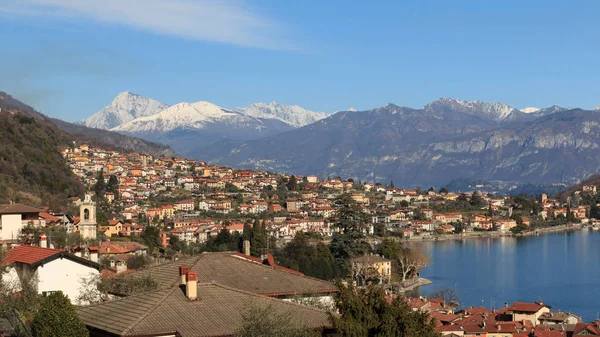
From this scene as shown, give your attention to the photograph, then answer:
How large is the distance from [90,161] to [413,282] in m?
51.9

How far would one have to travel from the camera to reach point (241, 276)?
38.1ft

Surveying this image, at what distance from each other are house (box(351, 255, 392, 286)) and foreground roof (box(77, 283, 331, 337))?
80.4ft

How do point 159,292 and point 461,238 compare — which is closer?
point 159,292

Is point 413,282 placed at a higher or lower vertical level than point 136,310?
lower

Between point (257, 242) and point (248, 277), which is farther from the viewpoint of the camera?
point (257, 242)

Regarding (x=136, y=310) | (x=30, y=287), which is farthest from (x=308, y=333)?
(x=30, y=287)

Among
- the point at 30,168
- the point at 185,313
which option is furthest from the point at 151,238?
the point at 185,313

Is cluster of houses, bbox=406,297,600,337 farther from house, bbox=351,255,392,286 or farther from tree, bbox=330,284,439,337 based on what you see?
tree, bbox=330,284,439,337

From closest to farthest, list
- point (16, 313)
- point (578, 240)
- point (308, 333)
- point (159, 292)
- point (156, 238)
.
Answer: point (308, 333)
point (159, 292)
point (16, 313)
point (156, 238)
point (578, 240)

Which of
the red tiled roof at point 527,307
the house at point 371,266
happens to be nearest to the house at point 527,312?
the red tiled roof at point 527,307

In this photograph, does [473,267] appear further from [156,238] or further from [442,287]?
[156,238]

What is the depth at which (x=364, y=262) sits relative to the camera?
35.9m

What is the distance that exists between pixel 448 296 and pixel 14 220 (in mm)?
20349

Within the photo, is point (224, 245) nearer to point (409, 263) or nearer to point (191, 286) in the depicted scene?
point (409, 263)
